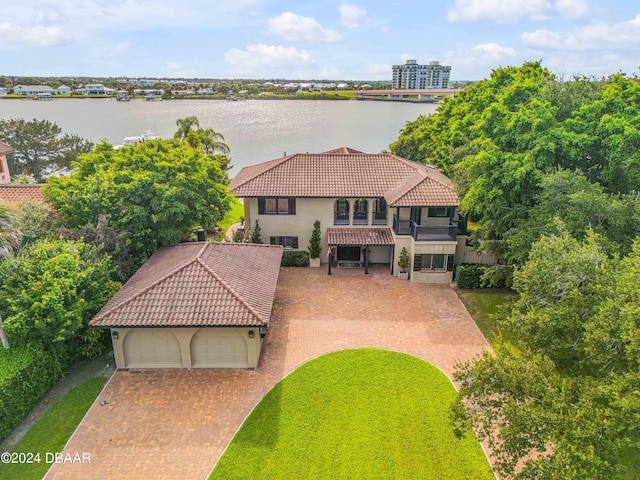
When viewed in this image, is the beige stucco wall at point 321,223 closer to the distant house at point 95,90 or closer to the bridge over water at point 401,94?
the bridge over water at point 401,94

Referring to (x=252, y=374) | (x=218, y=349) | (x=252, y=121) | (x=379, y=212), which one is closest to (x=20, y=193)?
(x=218, y=349)

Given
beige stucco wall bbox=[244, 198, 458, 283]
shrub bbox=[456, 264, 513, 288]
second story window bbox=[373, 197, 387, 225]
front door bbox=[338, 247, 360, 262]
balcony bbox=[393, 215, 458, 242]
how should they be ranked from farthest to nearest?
front door bbox=[338, 247, 360, 262], second story window bbox=[373, 197, 387, 225], beige stucco wall bbox=[244, 198, 458, 283], balcony bbox=[393, 215, 458, 242], shrub bbox=[456, 264, 513, 288]

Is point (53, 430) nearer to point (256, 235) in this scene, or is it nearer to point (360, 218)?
point (256, 235)

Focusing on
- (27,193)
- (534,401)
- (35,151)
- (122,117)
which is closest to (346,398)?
(534,401)

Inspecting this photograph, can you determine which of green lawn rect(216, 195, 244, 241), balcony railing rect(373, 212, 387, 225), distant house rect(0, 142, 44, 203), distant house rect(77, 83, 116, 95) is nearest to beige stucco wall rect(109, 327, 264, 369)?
distant house rect(0, 142, 44, 203)

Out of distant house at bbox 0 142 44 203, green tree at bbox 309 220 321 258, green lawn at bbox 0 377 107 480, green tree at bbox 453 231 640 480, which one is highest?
distant house at bbox 0 142 44 203

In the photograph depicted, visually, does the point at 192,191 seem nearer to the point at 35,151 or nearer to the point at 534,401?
the point at 534,401

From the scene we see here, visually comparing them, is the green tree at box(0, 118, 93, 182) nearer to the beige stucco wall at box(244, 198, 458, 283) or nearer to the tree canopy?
the beige stucco wall at box(244, 198, 458, 283)
